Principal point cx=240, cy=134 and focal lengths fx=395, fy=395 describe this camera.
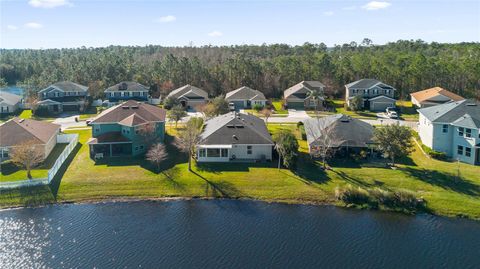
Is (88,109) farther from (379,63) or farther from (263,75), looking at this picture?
(379,63)

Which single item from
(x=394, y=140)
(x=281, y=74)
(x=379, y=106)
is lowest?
(x=394, y=140)

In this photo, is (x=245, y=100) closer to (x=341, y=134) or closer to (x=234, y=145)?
(x=341, y=134)

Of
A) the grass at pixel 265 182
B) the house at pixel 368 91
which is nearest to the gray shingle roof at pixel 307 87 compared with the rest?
the house at pixel 368 91

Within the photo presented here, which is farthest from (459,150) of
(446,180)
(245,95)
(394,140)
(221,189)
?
(245,95)

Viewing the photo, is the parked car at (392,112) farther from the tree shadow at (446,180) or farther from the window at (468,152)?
the tree shadow at (446,180)

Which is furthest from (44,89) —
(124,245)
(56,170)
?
(124,245)

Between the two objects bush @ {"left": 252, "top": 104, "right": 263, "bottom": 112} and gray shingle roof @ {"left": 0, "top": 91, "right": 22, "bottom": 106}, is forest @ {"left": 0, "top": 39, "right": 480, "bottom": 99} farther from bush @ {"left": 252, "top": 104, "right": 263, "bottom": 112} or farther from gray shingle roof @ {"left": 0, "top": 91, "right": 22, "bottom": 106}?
bush @ {"left": 252, "top": 104, "right": 263, "bottom": 112}

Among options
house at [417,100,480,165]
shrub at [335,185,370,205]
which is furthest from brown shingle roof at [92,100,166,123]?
house at [417,100,480,165]
